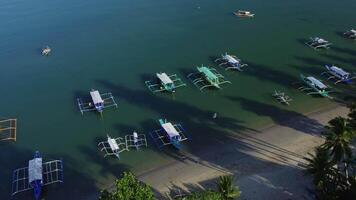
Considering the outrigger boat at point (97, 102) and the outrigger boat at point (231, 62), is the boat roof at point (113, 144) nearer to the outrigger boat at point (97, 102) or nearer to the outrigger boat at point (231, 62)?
the outrigger boat at point (97, 102)

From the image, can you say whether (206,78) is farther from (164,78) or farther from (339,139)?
(339,139)

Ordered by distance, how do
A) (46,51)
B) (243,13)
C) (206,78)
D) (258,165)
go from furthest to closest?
(243,13) < (46,51) < (206,78) < (258,165)

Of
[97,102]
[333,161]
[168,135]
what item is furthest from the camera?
[97,102]

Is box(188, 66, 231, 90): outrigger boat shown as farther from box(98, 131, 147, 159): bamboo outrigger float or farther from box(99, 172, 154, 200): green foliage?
box(99, 172, 154, 200): green foliage

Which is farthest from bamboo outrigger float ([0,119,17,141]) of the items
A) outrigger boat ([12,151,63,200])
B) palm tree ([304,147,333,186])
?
palm tree ([304,147,333,186])

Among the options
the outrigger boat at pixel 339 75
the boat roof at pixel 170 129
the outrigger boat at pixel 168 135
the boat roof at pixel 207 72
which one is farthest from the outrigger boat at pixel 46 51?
the outrigger boat at pixel 339 75

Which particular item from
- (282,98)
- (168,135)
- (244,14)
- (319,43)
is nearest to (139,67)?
(168,135)

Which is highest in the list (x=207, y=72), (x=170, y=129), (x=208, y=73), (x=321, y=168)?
(x=207, y=72)

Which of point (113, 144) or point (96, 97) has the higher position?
point (96, 97)

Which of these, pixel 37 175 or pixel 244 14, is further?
pixel 244 14
